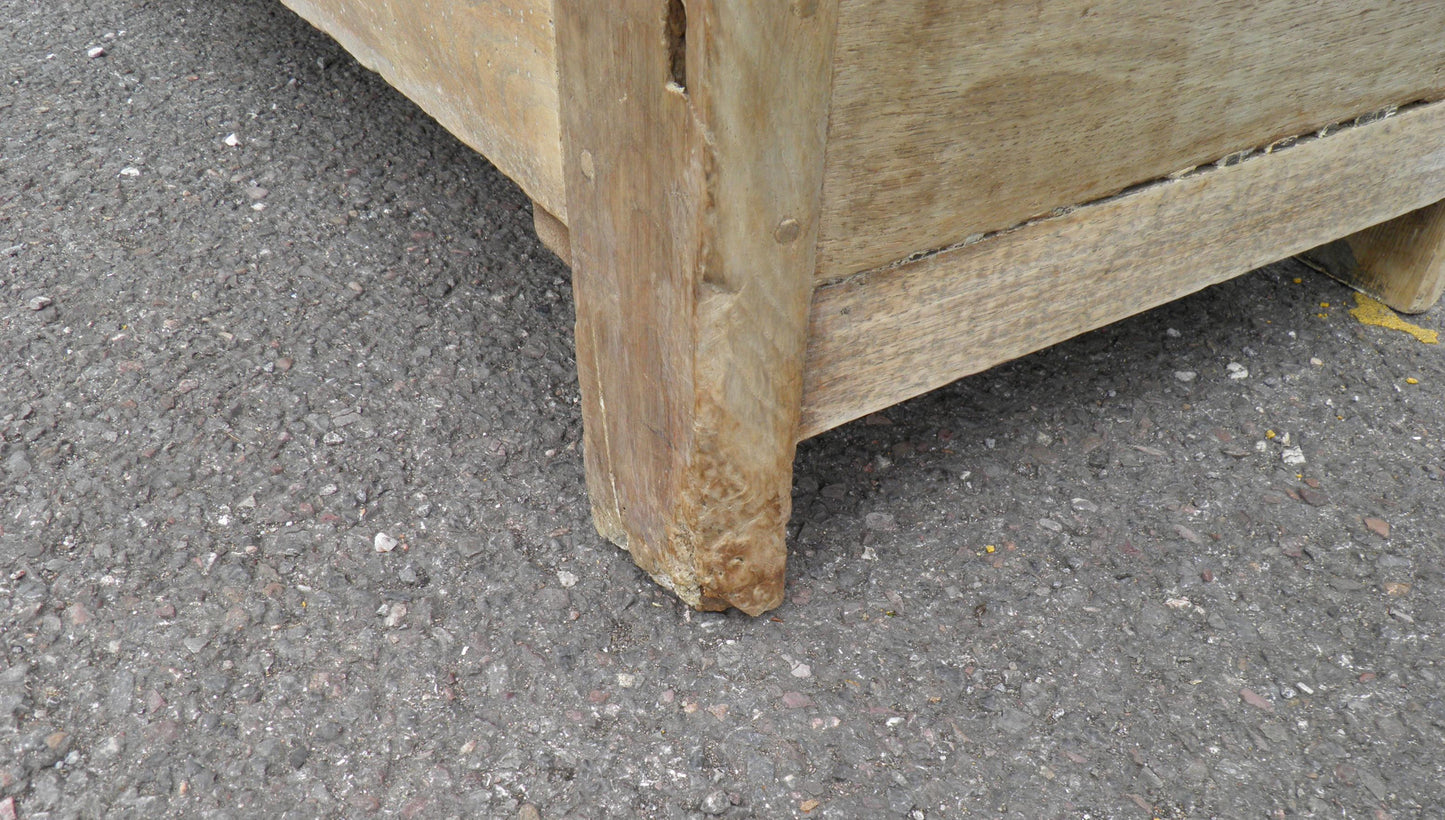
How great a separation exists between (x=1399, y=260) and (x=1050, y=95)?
4.77 ft

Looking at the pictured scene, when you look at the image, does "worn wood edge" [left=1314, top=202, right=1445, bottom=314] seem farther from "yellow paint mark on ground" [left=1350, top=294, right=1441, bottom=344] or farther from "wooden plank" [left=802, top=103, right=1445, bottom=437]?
"wooden plank" [left=802, top=103, right=1445, bottom=437]

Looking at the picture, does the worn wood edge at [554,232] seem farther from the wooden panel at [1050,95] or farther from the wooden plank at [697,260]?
the wooden panel at [1050,95]

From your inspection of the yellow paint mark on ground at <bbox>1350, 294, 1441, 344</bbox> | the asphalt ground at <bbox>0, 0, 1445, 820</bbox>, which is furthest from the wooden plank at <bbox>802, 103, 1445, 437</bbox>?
the yellow paint mark on ground at <bbox>1350, 294, 1441, 344</bbox>

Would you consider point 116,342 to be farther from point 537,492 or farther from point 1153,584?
point 1153,584

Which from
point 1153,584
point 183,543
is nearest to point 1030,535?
point 1153,584

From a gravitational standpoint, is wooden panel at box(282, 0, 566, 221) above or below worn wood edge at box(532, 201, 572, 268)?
above

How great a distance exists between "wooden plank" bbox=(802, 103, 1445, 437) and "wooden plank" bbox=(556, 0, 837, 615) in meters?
0.12

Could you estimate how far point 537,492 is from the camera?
1765mm

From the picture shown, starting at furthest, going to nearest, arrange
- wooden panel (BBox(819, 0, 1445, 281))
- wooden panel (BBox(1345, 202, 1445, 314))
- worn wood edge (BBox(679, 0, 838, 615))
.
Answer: wooden panel (BBox(1345, 202, 1445, 314)) < wooden panel (BBox(819, 0, 1445, 281)) < worn wood edge (BBox(679, 0, 838, 615))

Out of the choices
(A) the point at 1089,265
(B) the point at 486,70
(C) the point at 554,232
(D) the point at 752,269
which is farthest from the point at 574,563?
(A) the point at 1089,265

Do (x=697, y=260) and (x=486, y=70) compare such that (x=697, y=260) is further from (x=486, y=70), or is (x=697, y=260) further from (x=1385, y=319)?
(x=1385, y=319)

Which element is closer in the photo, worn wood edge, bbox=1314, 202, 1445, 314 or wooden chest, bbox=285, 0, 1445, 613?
wooden chest, bbox=285, 0, 1445, 613

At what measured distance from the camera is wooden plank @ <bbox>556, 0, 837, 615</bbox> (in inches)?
42.6

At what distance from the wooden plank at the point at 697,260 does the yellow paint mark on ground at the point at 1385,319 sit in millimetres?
1614
